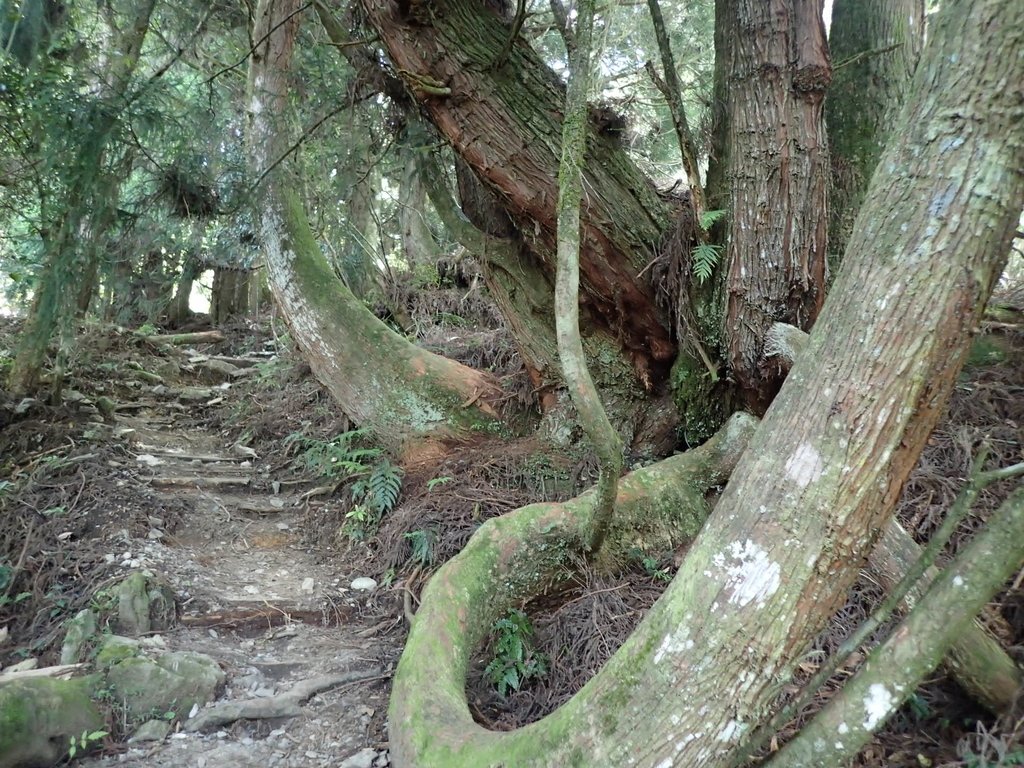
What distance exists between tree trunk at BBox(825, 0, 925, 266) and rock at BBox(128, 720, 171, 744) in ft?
15.2

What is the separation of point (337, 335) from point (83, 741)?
12.1ft

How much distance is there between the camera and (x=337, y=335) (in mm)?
6004

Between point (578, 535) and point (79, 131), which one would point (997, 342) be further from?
point (79, 131)

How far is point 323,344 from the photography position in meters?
6.02

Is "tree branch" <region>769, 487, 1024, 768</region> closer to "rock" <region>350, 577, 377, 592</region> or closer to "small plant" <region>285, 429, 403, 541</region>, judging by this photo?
"rock" <region>350, 577, 377, 592</region>

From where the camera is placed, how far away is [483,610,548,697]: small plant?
11.0 ft

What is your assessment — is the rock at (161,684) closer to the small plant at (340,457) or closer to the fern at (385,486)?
the fern at (385,486)

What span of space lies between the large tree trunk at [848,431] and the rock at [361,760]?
3.98ft

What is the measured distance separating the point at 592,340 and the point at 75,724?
12.4ft

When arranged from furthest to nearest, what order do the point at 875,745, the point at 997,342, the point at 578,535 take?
the point at 997,342 → the point at 578,535 → the point at 875,745

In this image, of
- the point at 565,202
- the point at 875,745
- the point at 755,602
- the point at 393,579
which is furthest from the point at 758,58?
the point at 393,579

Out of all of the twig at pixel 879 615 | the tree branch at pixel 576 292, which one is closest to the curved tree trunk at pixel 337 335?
the tree branch at pixel 576 292

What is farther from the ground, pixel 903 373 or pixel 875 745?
pixel 903 373

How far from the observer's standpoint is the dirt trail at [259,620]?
3.07 m
